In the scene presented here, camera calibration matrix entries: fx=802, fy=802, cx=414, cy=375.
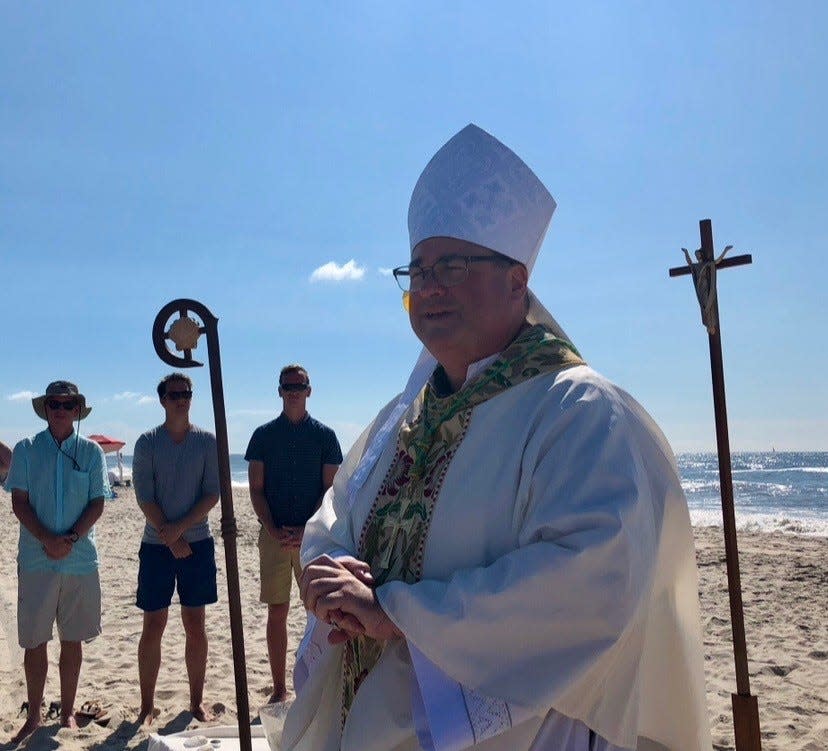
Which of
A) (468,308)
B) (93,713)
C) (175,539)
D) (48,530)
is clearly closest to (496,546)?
(468,308)

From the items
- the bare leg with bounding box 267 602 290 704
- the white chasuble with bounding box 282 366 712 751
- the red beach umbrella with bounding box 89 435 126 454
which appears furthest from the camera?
the red beach umbrella with bounding box 89 435 126 454

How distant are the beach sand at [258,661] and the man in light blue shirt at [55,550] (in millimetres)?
369

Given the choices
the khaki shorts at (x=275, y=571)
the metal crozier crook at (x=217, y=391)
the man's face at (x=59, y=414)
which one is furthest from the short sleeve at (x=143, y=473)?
the metal crozier crook at (x=217, y=391)

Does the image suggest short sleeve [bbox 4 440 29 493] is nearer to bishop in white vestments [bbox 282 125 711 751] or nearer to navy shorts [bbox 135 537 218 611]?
navy shorts [bbox 135 537 218 611]

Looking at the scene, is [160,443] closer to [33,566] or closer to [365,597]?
[33,566]

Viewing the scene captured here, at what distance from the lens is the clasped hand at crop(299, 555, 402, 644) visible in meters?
1.81

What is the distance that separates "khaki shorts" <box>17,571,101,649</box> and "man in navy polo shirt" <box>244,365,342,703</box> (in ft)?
3.39

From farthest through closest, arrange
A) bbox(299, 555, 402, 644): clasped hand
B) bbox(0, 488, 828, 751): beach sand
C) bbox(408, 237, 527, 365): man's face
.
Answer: bbox(0, 488, 828, 751): beach sand < bbox(408, 237, 527, 365): man's face < bbox(299, 555, 402, 644): clasped hand

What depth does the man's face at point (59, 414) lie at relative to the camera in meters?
4.66

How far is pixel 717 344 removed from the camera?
3074 mm

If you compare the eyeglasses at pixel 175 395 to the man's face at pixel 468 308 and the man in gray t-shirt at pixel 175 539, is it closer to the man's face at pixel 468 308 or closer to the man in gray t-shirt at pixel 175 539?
the man in gray t-shirt at pixel 175 539

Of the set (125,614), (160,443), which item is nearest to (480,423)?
(160,443)

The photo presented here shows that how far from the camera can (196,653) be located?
4.75m

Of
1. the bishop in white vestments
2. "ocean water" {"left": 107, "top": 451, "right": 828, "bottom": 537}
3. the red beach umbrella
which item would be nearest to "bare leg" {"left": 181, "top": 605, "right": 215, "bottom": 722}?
the bishop in white vestments
